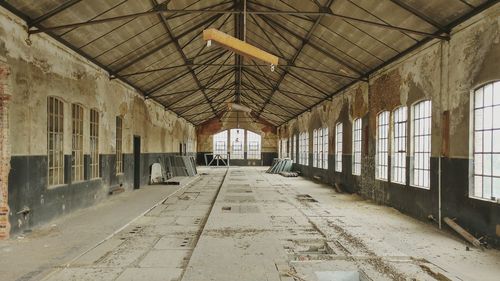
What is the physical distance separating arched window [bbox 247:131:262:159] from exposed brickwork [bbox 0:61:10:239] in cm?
A: 2869

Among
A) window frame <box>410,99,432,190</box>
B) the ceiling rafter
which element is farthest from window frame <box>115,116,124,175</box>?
window frame <box>410,99,432,190</box>

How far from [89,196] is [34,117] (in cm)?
343

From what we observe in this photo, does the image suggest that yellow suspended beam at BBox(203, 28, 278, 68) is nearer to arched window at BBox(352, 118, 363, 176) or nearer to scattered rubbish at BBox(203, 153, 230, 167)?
arched window at BBox(352, 118, 363, 176)

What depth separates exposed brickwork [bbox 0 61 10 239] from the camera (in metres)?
6.35

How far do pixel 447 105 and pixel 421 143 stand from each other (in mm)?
1567

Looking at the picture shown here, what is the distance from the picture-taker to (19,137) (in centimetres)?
678

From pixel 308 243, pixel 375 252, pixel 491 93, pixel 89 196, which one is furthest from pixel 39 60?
pixel 491 93

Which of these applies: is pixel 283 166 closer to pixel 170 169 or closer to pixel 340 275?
pixel 170 169

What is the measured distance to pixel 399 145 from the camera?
9836mm

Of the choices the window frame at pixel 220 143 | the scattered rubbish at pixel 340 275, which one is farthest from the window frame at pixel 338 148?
the window frame at pixel 220 143

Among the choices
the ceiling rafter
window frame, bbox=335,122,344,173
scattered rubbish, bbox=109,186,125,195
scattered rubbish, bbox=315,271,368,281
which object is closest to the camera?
scattered rubbish, bbox=315,271,368,281

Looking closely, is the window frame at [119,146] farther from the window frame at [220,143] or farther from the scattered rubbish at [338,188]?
the window frame at [220,143]

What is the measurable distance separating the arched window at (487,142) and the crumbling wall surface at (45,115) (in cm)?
778

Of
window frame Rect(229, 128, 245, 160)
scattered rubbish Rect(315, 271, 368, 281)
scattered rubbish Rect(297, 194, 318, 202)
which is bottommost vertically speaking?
scattered rubbish Rect(297, 194, 318, 202)
